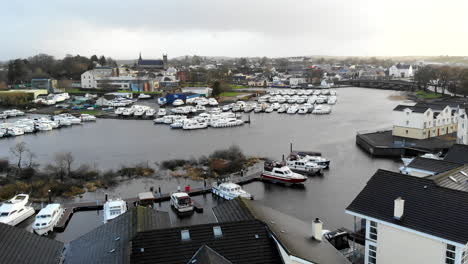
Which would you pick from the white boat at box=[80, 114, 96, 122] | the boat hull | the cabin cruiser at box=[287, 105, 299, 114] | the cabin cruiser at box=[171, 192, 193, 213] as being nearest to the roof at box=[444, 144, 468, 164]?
the boat hull

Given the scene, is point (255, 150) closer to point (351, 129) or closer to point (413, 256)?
point (351, 129)

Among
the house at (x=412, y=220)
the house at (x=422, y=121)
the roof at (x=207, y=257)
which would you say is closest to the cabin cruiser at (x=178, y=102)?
the house at (x=422, y=121)

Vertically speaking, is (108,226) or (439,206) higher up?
(439,206)

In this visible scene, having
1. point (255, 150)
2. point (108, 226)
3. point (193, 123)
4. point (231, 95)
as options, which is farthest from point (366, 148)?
point (231, 95)

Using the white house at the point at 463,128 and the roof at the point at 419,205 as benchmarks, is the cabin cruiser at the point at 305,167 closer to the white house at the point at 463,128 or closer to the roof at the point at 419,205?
the white house at the point at 463,128

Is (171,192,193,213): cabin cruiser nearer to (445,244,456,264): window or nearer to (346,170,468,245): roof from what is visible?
(346,170,468,245): roof

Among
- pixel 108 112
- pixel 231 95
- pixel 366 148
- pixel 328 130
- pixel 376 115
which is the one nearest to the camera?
pixel 366 148

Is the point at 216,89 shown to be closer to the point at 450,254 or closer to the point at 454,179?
the point at 454,179
